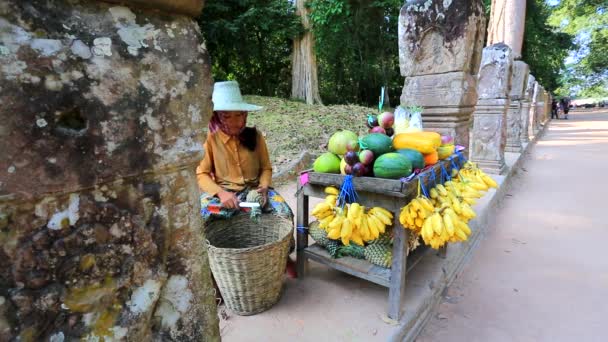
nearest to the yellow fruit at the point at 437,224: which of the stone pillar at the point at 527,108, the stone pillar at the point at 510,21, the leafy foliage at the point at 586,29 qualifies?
the stone pillar at the point at 510,21

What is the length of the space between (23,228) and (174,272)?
318 mm

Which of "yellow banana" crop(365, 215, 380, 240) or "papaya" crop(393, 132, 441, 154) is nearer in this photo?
"yellow banana" crop(365, 215, 380, 240)

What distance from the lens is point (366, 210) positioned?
202 centimetres

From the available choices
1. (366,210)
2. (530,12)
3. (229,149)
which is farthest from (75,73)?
(530,12)

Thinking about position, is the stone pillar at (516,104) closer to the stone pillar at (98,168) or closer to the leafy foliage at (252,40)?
the leafy foliage at (252,40)

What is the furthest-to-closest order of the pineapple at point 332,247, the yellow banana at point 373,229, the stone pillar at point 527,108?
the stone pillar at point 527,108 < the pineapple at point 332,247 < the yellow banana at point 373,229

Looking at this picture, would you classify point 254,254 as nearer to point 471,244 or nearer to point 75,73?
point 75,73

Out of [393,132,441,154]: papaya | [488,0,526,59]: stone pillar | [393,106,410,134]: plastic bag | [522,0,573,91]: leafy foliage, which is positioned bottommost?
[393,132,441,154]: papaya

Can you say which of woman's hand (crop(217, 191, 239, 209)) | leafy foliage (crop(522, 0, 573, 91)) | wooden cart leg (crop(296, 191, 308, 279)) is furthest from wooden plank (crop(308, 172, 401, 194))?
leafy foliage (crop(522, 0, 573, 91))

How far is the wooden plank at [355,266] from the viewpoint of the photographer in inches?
77.0

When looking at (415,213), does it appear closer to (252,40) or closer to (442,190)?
(442,190)

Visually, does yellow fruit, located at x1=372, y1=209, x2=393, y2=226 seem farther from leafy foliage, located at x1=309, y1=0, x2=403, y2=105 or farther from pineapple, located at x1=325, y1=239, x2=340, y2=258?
leafy foliage, located at x1=309, y1=0, x2=403, y2=105

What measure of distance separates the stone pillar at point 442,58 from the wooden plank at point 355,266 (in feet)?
5.33

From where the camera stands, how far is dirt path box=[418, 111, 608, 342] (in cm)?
209
